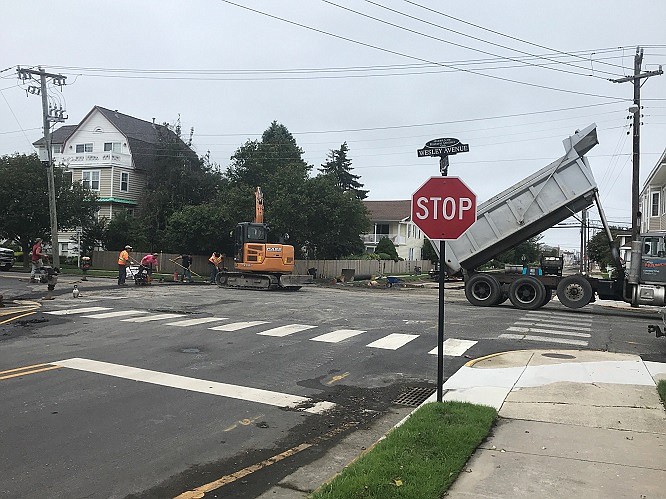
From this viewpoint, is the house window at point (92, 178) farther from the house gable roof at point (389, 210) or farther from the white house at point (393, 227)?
the white house at point (393, 227)

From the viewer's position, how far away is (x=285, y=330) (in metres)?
14.0

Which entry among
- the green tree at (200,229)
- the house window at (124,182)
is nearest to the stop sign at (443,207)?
the green tree at (200,229)

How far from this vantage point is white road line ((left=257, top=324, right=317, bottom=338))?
1345cm

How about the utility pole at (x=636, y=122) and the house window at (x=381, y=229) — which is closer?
the utility pole at (x=636, y=122)

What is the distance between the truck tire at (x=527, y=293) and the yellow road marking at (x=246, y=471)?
16.2 m

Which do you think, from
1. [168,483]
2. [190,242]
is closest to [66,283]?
[190,242]

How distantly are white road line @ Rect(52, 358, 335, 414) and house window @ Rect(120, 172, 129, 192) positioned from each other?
41.4 metres

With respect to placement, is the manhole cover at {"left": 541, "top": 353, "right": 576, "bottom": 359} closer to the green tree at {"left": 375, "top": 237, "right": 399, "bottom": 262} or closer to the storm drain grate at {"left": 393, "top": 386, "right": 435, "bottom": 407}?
the storm drain grate at {"left": 393, "top": 386, "right": 435, "bottom": 407}

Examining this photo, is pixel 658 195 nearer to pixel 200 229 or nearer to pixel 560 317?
pixel 560 317

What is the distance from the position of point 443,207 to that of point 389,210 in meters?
56.4

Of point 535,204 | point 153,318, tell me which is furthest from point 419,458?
point 535,204

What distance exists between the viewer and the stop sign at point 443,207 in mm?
7035

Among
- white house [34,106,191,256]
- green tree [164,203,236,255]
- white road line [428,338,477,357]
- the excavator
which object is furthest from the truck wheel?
white house [34,106,191,256]

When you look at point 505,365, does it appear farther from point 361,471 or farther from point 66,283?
point 66,283
